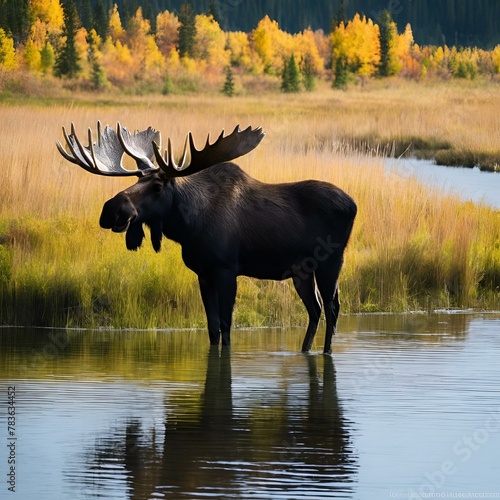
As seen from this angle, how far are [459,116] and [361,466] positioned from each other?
146 ft

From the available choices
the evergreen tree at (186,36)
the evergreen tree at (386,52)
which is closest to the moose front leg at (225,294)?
the evergreen tree at (186,36)

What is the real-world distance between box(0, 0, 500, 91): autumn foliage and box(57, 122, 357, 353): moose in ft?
232

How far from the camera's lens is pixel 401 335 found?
1338cm

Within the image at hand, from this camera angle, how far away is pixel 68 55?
96.2 metres

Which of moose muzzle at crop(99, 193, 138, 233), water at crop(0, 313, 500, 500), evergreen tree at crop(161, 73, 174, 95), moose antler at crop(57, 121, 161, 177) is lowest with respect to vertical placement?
water at crop(0, 313, 500, 500)

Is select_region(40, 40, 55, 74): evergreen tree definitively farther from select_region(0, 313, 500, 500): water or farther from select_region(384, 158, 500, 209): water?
A: select_region(0, 313, 500, 500): water

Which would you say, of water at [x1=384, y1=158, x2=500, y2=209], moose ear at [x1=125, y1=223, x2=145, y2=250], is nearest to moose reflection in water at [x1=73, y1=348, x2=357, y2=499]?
moose ear at [x1=125, y1=223, x2=145, y2=250]

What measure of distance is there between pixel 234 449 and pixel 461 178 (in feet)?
82.0

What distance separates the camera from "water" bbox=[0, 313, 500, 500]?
7.48m

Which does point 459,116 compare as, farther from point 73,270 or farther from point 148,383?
point 148,383

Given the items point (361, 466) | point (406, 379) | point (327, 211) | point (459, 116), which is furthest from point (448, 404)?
point (459, 116)

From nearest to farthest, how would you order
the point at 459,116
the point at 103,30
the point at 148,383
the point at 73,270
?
the point at 148,383 → the point at 73,270 → the point at 459,116 → the point at 103,30

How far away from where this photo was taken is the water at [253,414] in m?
7.48

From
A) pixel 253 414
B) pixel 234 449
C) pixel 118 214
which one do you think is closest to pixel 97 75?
pixel 118 214
